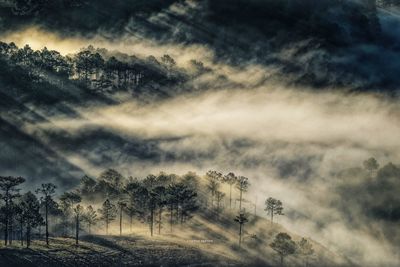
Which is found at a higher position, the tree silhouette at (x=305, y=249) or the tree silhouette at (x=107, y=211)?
the tree silhouette at (x=107, y=211)

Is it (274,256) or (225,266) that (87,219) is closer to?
(225,266)

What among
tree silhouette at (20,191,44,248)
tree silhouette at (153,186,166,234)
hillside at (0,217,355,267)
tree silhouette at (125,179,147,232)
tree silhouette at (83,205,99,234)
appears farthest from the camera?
tree silhouette at (125,179,147,232)

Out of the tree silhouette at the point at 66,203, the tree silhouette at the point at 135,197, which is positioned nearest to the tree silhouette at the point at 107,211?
the tree silhouette at the point at 135,197

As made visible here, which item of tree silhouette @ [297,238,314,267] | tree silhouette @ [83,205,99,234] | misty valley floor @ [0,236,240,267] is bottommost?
tree silhouette @ [297,238,314,267]

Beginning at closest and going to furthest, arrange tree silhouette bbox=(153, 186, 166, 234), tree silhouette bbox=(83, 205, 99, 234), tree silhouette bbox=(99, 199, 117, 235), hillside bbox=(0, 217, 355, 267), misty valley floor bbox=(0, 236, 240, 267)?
misty valley floor bbox=(0, 236, 240, 267), hillside bbox=(0, 217, 355, 267), tree silhouette bbox=(83, 205, 99, 234), tree silhouette bbox=(99, 199, 117, 235), tree silhouette bbox=(153, 186, 166, 234)

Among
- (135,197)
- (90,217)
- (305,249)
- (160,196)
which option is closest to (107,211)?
(90,217)

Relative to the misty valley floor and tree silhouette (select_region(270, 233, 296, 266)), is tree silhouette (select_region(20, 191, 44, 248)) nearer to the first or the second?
the misty valley floor

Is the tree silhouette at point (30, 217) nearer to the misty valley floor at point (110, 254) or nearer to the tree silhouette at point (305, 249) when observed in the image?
the misty valley floor at point (110, 254)

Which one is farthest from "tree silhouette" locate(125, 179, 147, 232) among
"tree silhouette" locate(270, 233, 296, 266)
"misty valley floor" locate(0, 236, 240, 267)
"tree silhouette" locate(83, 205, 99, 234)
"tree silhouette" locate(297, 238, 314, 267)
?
"tree silhouette" locate(297, 238, 314, 267)

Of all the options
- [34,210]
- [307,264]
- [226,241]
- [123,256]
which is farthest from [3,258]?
[307,264]
